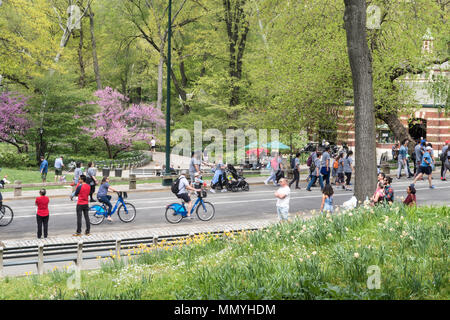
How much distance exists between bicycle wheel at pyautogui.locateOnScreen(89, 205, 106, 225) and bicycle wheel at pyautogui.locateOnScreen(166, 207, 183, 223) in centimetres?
206

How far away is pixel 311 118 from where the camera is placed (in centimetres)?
2831

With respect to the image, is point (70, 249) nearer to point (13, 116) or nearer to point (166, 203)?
point (166, 203)

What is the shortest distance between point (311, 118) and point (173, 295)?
73.1 ft

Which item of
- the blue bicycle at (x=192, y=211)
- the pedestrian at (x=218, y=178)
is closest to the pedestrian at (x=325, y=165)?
the pedestrian at (x=218, y=178)

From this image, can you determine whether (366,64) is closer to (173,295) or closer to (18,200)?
(173,295)

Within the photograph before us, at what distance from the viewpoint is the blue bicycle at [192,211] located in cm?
1691

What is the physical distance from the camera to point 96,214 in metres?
16.7

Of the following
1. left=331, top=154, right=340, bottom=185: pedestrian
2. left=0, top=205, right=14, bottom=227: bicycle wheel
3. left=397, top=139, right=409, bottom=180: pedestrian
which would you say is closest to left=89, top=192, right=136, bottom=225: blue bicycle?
left=0, top=205, right=14, bottom=227: bicycle wheel

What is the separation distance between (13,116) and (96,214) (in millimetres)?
22543

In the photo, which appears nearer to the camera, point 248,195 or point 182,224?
point 182,224

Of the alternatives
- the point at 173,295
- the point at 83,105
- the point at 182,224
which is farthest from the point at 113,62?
the point at 173,295

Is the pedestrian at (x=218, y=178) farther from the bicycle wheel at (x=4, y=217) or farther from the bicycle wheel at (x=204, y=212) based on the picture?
the bicycle wheel at (x=4, y=217)

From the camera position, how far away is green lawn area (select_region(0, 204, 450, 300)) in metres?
6.67

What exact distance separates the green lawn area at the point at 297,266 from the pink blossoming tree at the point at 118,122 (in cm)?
3053
